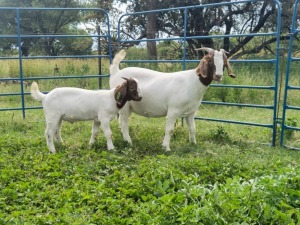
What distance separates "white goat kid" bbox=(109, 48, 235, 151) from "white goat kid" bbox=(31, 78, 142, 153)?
0.46 m

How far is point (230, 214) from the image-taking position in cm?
334

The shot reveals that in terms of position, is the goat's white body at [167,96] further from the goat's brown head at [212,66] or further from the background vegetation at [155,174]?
the background vegetation at [155,174]

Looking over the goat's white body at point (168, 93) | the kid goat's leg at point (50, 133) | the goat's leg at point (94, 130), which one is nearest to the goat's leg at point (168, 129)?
the goat's white body at point (168, 93)

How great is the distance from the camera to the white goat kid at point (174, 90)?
19.6 ft

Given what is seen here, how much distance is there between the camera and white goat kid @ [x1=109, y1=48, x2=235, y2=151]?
598 centimetres

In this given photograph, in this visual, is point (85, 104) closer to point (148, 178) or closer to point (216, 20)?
point (148, 178)

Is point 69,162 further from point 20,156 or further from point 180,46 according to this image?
point 180,46

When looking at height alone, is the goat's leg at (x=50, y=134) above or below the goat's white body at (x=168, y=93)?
below

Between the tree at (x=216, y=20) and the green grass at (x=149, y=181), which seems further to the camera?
the tree at (x=216, y=20)

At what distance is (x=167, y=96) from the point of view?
20.6 ft

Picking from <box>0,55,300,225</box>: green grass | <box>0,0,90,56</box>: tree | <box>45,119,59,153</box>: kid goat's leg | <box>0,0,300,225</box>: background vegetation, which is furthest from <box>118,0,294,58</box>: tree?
<box>45,119,59,153</box>: kid goat's leg

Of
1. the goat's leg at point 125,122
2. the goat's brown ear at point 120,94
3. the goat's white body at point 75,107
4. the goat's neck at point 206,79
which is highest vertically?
the goat's neck at point 206,79

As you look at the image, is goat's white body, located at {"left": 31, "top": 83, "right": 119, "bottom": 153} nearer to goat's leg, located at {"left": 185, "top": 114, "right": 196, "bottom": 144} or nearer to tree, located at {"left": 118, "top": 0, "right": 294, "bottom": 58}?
goat's leg, located at {"left": 185, "top": 114, "right": 196, "bottom": 144}

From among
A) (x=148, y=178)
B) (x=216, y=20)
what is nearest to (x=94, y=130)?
(x=148, y=178)
